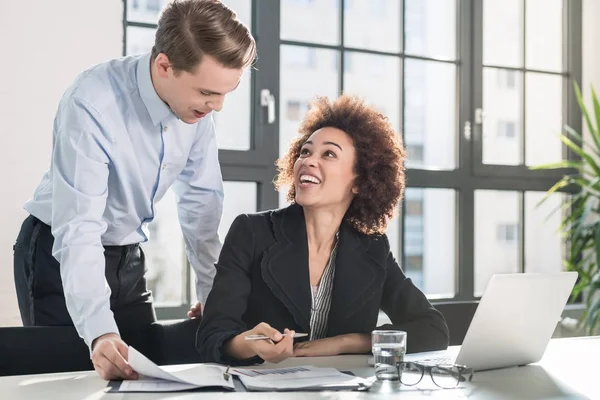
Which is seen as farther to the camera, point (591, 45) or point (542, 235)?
point (542, 235)

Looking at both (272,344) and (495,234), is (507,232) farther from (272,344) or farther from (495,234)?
(272,344)

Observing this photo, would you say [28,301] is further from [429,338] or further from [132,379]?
[429,338]

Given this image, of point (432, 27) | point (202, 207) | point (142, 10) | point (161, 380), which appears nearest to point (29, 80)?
point (142, 10)

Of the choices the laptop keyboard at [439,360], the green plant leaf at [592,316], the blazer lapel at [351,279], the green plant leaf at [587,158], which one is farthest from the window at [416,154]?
the laptop keyboard at [439,360]

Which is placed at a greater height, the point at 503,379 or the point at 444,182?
the point at 444,182

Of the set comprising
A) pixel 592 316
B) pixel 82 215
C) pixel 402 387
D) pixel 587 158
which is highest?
pixel 587 158

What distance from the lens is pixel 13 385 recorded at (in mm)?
1445

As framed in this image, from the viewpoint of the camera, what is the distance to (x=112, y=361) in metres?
1.50

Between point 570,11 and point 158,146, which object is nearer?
point 158,146

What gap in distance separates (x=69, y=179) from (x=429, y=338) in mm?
1025

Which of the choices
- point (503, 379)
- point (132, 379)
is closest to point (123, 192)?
point (132, 379)

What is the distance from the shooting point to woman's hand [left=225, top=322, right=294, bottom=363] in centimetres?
162

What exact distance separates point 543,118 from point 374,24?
3.98ft

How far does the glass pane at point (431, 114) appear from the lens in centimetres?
414
